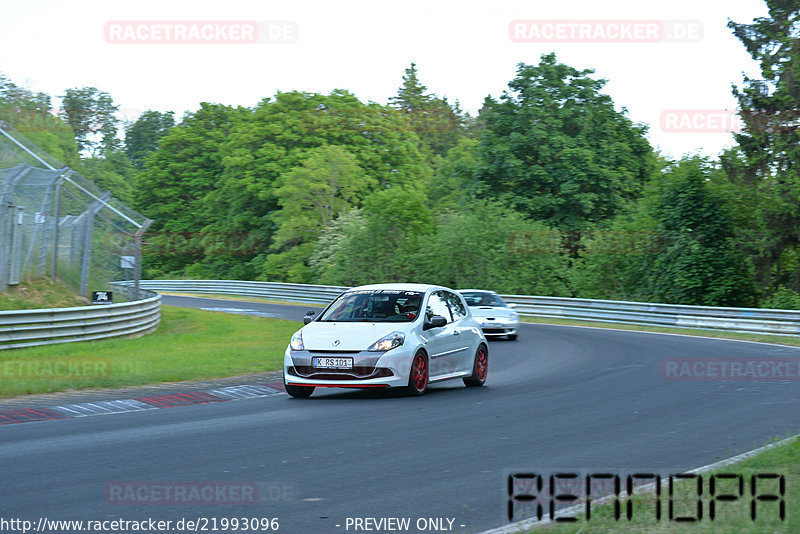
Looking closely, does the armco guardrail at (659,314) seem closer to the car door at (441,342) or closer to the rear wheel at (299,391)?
the car door at (441,342)

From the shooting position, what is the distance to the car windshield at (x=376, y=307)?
1380cm

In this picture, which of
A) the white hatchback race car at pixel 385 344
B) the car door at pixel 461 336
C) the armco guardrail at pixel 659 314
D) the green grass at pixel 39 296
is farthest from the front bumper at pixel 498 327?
the white hatchback race car at pixel 385 344

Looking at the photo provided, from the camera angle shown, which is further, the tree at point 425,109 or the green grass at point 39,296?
the tree at point 425,109

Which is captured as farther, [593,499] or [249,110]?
[249,110]

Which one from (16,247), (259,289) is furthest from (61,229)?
(259,289)

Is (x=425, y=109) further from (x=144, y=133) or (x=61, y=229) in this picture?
(x=61, y=229)

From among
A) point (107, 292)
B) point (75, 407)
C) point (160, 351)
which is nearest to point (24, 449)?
point (75, 407)

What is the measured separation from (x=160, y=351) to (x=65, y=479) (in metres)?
13.0

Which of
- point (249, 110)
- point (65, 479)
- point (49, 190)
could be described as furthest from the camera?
point (249, 110)

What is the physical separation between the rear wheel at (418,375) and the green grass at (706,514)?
6.31m

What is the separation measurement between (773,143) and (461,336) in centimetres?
2788

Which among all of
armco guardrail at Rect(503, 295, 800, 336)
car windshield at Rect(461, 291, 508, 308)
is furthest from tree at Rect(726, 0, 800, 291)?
car windshield at Rect(461, 291, 508, 308)

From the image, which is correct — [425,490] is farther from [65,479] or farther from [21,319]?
[21,319]

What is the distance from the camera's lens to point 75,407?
12.3 m
